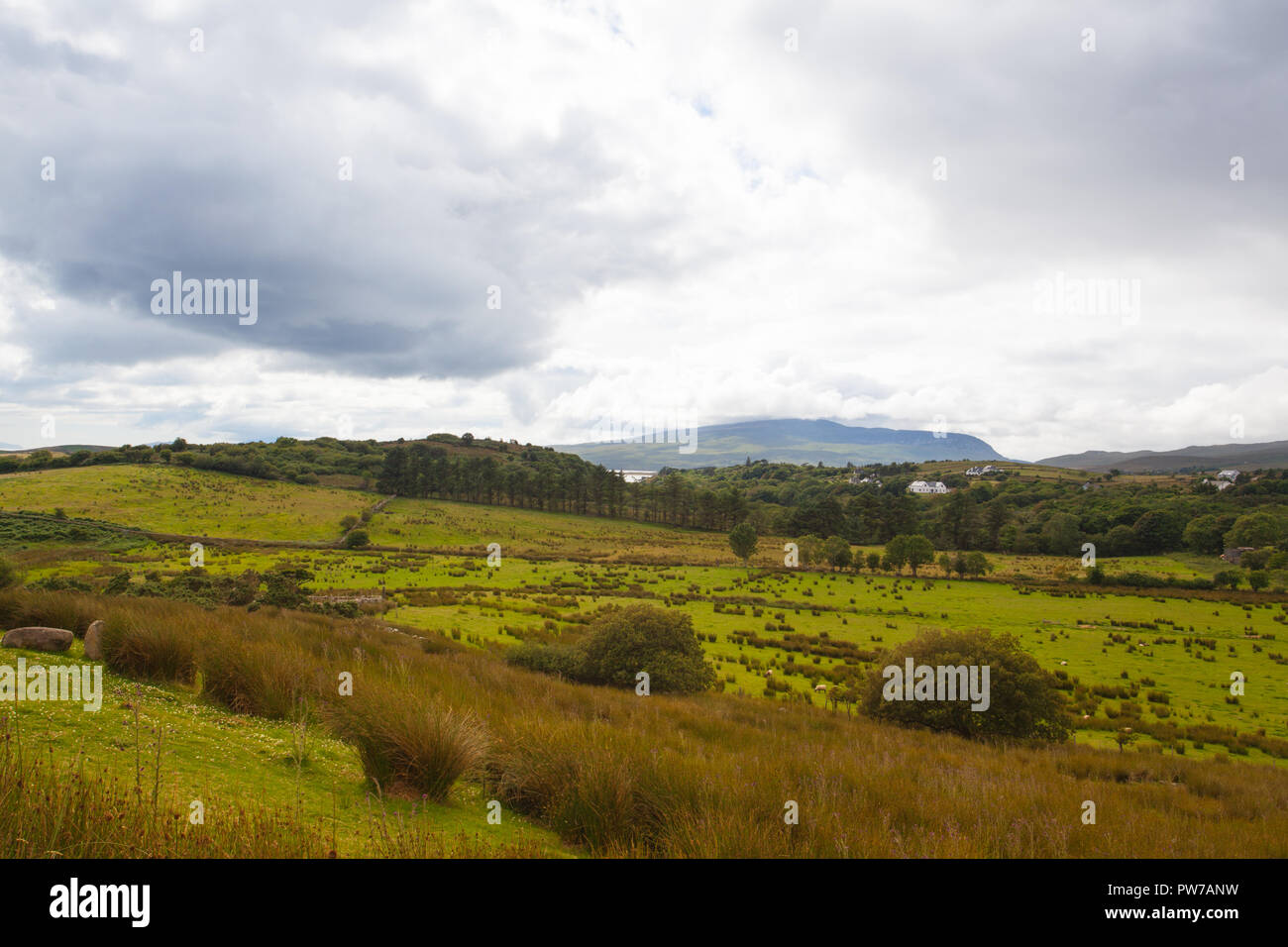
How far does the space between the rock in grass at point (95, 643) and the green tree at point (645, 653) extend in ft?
39.2

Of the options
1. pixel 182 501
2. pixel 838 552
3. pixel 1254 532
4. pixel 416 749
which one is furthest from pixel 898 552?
pixel 182 501

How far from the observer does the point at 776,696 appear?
70.0 ft

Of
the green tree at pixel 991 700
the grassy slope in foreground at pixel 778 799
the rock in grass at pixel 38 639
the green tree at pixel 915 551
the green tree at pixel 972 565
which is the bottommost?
the green tree at pixel 972 565

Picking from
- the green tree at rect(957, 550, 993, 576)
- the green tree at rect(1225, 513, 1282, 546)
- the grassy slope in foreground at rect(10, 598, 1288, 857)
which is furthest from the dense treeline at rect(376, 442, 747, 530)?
the grassy slope in foreground at rect(10, 598, 1288, 857)

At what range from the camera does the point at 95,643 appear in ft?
30.7

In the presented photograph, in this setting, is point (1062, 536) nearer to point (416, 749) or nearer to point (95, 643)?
point (416, 749)

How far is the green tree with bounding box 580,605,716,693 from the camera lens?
18047 millimetres

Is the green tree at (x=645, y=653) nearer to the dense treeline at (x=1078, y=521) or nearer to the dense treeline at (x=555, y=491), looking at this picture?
the dense treeline at (x=1078, y=521)

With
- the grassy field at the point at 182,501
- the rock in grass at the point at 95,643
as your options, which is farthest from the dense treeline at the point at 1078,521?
the rock in grass at the point at 95,643

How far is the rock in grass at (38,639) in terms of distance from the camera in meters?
9.65
